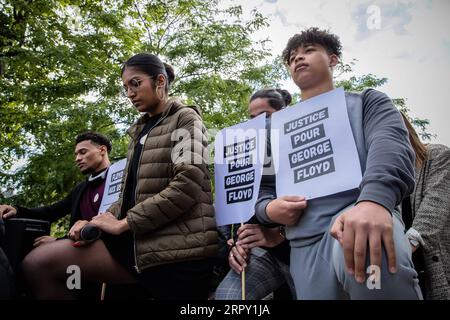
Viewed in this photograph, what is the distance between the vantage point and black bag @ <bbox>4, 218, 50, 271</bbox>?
235cm

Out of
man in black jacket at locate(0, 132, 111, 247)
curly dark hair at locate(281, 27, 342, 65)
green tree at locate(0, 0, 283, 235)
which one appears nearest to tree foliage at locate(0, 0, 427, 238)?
green tree at locate(0, 0, 283, 235)

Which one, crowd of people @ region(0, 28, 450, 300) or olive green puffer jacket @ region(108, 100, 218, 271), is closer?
crowd of people @ region(0, 28, 450, 300)

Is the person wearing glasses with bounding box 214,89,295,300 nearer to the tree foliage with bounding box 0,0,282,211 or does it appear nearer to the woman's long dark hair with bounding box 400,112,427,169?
the woman's long dark hair with bounding box 400,112,427,169

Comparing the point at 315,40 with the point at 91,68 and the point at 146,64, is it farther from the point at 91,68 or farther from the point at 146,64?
the point at 91,68

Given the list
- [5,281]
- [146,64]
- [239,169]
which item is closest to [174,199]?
[239,169]

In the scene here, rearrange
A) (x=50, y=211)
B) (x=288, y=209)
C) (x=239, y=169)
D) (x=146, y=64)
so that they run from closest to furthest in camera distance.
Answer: (x=288, y=209) < (x=239, y=169) < (x=146, y=64) < (x=50, y=211)

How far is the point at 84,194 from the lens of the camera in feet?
11.5

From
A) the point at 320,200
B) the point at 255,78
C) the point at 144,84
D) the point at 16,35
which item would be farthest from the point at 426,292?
the point at 16,35

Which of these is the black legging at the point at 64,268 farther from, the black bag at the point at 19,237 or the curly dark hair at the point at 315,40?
the curly dark hair at the point at 315,40

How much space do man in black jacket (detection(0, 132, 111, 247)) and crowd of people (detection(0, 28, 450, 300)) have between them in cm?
82

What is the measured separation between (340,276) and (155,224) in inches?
44.2

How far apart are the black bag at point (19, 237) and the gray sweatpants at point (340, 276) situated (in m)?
1.88

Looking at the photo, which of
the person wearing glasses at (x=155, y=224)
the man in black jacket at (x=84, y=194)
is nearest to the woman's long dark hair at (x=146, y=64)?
the person wearing glasses at (x=155, y=224)
